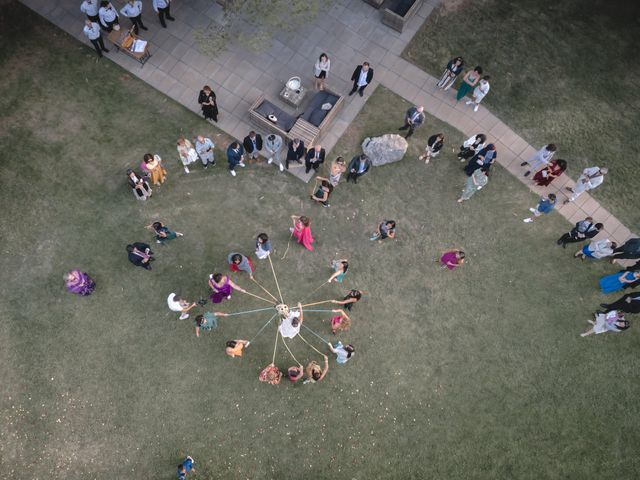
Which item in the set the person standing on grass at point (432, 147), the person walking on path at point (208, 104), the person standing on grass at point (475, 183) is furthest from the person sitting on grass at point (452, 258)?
the person walking on path at point (208, 104)

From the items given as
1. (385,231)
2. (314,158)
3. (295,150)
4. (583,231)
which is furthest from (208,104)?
(583,231)

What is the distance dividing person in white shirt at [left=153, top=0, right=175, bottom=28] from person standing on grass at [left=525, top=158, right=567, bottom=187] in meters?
13.5

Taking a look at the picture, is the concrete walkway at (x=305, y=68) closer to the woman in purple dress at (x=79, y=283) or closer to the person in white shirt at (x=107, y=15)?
the person in white shirt at (x=107, y=15)

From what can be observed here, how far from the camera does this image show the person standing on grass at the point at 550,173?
14.4 meters

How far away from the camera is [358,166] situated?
1418 cm

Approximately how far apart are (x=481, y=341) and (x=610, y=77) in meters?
11.2

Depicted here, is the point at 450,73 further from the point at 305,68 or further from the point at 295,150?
the point at 295,150

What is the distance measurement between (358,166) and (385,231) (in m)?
2.19

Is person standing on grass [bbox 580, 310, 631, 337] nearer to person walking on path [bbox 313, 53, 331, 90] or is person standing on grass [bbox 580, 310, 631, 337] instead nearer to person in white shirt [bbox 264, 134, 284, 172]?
person in white shirt [bbox 264, 134, 284, 172]

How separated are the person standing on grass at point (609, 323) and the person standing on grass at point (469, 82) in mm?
8302

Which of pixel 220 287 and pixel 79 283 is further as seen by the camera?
pixel 79 283

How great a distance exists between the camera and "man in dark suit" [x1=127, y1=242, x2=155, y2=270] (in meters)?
12.5

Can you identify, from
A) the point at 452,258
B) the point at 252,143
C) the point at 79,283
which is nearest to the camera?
the point at 79,283

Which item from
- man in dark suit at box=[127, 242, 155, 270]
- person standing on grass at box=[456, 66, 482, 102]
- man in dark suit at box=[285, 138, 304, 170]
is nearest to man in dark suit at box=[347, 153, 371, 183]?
man in dark suit at box=[285, 138, 304, 170]
